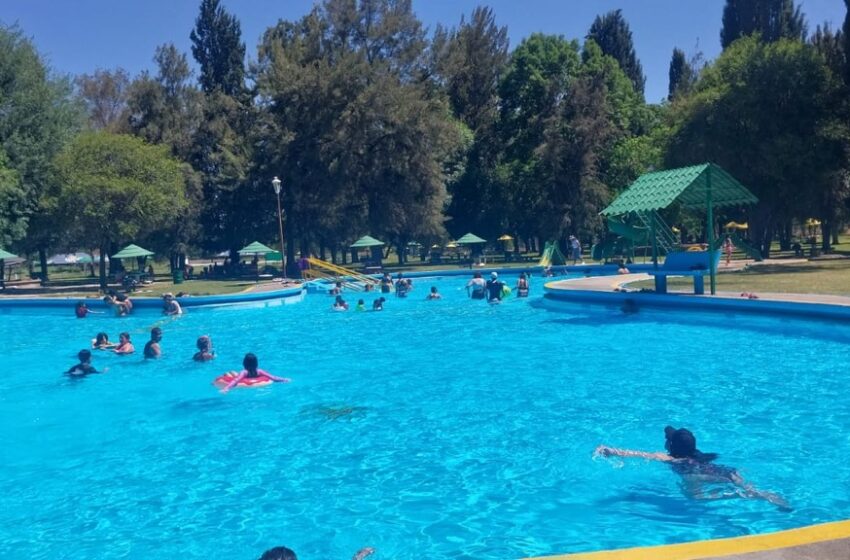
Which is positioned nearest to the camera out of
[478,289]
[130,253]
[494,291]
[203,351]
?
[203,351]

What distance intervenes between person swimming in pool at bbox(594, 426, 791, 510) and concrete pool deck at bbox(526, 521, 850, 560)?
116 inches

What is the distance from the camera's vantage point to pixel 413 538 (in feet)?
22.6

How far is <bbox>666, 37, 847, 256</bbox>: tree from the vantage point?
33.3 meters

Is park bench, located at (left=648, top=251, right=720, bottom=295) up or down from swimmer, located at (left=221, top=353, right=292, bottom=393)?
up

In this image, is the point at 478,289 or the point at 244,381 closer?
the point at 244,381

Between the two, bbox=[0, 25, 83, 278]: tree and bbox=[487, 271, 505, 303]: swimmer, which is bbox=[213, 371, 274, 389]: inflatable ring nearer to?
bbox=[487, 271, 505, 303]: swimmer

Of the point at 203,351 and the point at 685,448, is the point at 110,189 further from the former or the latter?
the point at 685,448

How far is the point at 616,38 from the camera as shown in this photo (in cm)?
6844

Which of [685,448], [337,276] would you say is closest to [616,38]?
[337,276]

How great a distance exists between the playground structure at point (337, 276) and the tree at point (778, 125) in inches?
717

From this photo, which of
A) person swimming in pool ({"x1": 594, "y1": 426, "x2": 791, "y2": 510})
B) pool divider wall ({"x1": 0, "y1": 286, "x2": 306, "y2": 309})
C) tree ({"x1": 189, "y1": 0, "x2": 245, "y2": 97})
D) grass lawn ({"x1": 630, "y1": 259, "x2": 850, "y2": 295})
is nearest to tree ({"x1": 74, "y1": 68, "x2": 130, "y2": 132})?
tree ({"x1": 189, "y1": 0, "x2": 245, "y2": 97})

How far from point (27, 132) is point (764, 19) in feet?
180

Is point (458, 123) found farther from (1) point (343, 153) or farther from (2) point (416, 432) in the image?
(2) point (416, 432)

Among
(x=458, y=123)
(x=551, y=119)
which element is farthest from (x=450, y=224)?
(x=551, y=119)
